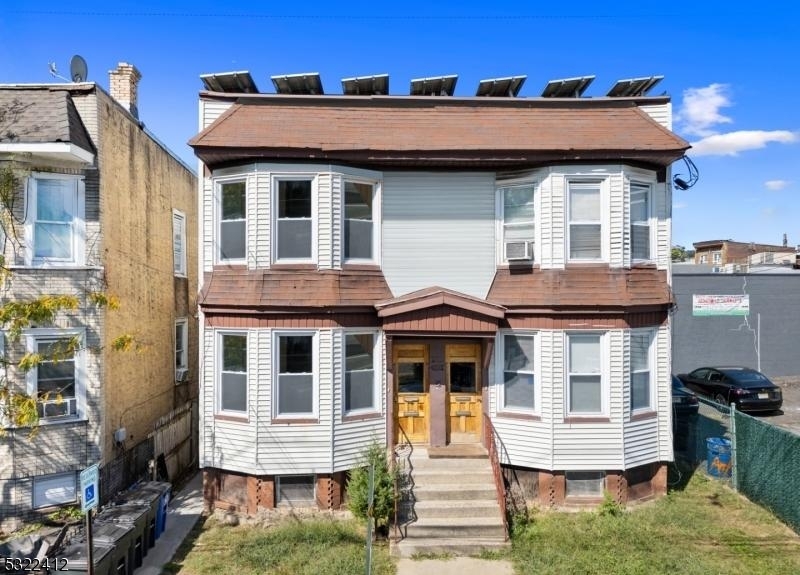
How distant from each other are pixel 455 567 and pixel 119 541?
5194 mm

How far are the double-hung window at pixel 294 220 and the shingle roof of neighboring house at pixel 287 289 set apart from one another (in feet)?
1.33

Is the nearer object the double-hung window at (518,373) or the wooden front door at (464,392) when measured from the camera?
the double-hung window at (518,373)

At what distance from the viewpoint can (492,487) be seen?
922cm

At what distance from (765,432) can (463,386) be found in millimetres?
6223

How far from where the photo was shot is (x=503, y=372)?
33.2ft

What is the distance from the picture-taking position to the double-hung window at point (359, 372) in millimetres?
9859

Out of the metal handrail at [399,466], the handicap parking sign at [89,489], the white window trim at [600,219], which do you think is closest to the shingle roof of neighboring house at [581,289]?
the white window trim at [600,219]

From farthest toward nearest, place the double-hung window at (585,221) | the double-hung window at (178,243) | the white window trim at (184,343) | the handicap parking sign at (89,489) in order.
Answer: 1. the white window trim at (184,343)
2. the double-hung window at (178,243)
3. the double-hung window at (585,221)
4. the handicap parking sign at (89,489)

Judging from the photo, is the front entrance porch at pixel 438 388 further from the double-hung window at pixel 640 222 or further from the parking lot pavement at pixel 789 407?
the parking lot pavement at pixel 789 407

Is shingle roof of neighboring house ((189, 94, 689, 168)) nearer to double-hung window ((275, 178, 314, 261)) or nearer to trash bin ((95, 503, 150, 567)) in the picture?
double-hung window ((275, 178, 314, 261))

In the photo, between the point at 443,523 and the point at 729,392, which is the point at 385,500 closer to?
the point at 443,523

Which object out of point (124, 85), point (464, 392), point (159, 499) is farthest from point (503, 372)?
point (124, 85)

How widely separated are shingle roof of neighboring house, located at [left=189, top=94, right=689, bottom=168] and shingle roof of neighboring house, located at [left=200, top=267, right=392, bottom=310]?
2322 millimetres

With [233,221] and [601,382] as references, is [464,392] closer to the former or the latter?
[601,382]
